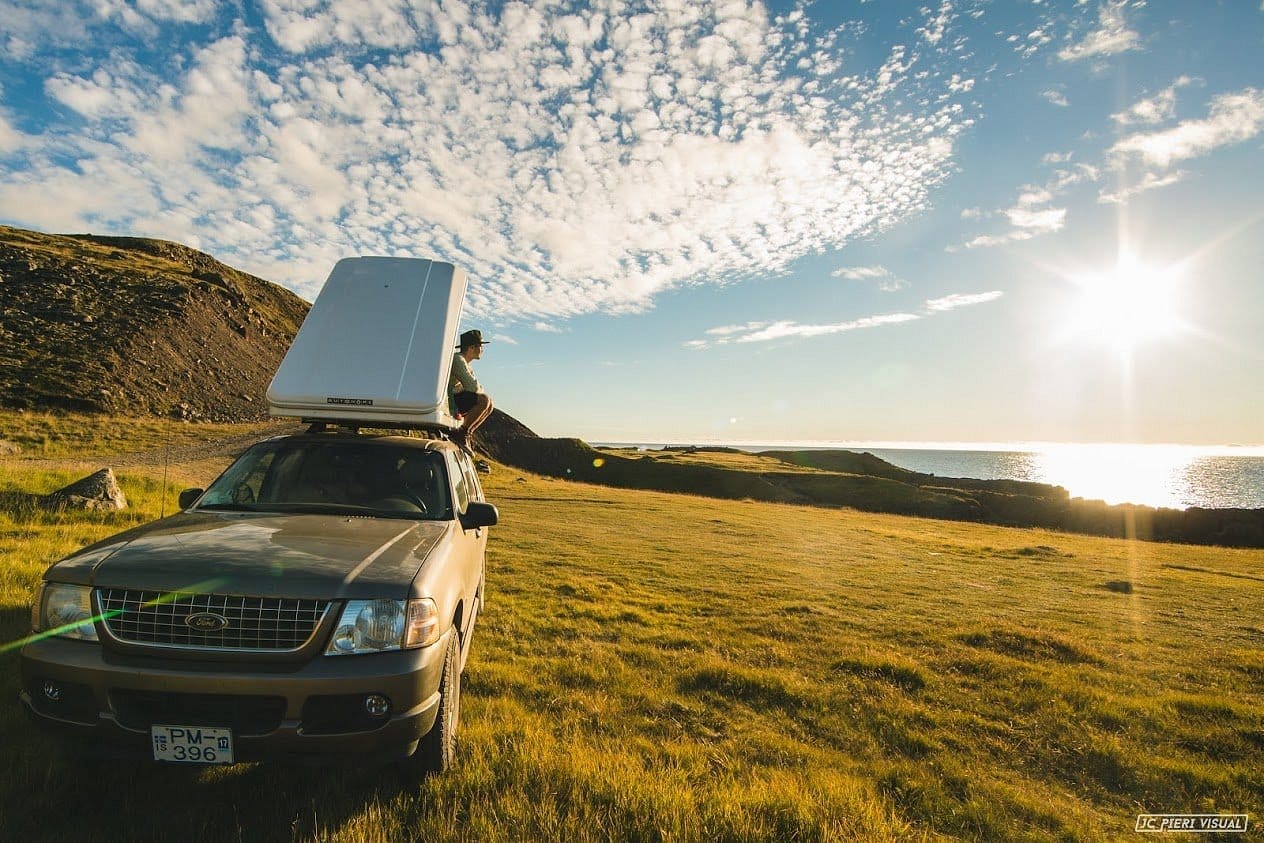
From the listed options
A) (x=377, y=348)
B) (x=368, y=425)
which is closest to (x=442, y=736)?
(x=368, y=425)

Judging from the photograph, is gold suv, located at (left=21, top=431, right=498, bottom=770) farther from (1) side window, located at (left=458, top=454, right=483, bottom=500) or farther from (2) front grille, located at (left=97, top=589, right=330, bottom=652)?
(1) side window, located at (left=458, top=454, right=483, bottom=500)

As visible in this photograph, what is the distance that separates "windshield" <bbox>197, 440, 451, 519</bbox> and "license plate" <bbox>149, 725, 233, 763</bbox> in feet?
6.29

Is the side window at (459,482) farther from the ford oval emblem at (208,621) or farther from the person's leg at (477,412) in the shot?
the ford oval emblem at (208,621)

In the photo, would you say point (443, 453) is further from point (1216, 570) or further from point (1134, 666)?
point (1216, 570)

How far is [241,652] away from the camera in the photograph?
288 cm

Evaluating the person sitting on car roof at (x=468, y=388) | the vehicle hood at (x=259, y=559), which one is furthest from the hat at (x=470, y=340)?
the vehicle hood at (x=259, y=559)

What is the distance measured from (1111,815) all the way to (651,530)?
1745 centimetres

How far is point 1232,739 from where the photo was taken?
534 cm

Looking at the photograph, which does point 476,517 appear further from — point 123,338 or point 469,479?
point 123,338

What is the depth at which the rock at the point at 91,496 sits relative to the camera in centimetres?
1065

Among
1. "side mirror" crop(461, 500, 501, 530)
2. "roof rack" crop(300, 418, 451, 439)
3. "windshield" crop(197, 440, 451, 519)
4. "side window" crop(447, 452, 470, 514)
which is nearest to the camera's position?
"windshield" crop(197, 440, 451, 519)

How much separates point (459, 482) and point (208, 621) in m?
2.68

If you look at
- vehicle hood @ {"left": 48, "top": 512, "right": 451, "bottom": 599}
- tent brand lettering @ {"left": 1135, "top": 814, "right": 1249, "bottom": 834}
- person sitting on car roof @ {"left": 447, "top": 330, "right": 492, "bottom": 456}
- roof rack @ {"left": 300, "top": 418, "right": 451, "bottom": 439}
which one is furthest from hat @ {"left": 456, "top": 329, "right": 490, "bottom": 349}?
tent brand lettering @ {"left": 1135, "top": 814, "right": 1249, "bottom": 834}

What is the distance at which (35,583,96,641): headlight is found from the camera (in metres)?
2.98
